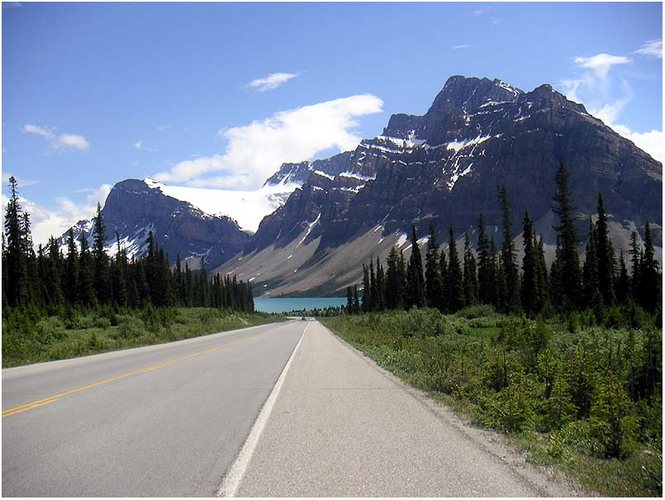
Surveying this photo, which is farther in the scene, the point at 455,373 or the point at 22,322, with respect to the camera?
the point at 22,322

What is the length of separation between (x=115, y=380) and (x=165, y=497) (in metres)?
10.6

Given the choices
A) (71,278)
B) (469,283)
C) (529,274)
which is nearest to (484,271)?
(469,283)

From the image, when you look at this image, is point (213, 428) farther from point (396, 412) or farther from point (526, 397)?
point (526, 397)

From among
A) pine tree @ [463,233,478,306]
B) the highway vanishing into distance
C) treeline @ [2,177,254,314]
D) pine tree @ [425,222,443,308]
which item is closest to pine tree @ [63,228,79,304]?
treeline @ [2,177,254,314]

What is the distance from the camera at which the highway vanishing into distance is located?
6.38 m

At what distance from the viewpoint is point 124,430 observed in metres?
9.08

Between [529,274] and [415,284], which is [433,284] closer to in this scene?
[415,284]

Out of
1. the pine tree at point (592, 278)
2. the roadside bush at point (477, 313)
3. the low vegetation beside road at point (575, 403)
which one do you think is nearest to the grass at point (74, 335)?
the low vegetation beside road at point (575, 403)

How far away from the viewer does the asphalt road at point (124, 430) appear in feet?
21.3

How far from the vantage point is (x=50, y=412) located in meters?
10.6

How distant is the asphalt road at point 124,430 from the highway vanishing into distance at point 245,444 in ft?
0.07

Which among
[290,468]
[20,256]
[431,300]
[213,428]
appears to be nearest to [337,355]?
[213,428]

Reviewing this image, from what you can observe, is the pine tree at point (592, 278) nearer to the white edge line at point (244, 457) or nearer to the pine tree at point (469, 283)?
the pine tree at point (469, 283)

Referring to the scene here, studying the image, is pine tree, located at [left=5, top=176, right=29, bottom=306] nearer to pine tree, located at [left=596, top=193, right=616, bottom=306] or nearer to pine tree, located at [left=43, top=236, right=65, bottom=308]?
pine tree, located at [left=43, top=236, right=65, bottom=308]
